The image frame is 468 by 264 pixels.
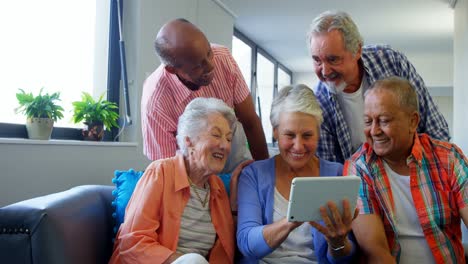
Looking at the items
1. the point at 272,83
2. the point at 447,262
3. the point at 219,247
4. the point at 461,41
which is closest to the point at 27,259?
the point at 219,247

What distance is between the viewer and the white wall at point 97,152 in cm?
265

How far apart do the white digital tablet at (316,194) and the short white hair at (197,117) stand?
512 mm

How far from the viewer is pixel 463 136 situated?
4.91 meters

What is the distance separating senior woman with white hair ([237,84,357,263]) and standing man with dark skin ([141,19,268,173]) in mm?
298

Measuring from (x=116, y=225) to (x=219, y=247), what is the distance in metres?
0.40

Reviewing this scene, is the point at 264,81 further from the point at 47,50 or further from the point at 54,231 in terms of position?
the point at 54,231

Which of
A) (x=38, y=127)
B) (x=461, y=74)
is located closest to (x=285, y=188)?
(x=38, y=127)

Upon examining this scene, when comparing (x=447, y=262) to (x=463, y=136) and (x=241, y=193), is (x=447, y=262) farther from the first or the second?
(x=463, y=136)

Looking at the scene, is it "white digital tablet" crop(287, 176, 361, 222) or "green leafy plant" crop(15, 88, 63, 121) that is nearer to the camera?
"white digital tablet" crop(287, 176, 361, 222)

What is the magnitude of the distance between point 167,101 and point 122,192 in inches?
17.3

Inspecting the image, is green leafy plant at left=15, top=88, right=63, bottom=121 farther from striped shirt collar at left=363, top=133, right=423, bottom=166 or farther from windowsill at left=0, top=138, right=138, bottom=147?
striped shirt collar at left=363, top=133, right=423, bottom=166

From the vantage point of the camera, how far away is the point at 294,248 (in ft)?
5.51

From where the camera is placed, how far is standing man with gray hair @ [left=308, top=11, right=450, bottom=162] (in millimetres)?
1854

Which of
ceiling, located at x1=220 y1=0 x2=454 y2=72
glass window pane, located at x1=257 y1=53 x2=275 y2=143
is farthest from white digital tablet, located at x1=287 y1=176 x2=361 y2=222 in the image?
glass window pane, located at x1=257 y1=53 x2=275 y2=143
